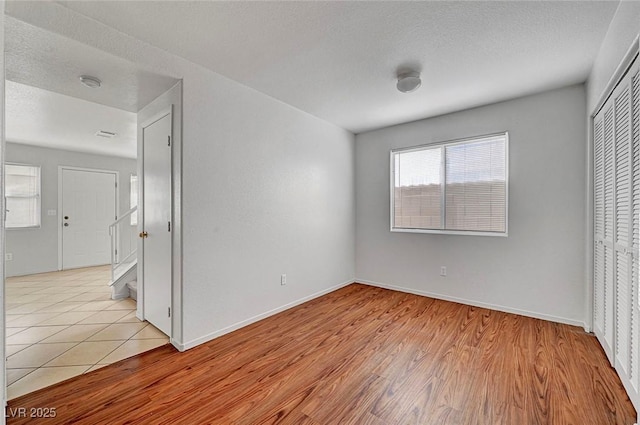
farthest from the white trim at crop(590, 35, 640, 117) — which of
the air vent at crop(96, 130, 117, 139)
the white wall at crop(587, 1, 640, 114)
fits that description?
the air vent at crop(96, 130, 117, 139)

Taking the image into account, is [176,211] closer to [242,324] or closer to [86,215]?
[242,324]

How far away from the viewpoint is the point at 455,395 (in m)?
1.77

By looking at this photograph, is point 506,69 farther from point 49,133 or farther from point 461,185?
point 49,133

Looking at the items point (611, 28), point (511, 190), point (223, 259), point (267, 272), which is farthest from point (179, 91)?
point (511, 190)

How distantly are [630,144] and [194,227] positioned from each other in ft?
10.9

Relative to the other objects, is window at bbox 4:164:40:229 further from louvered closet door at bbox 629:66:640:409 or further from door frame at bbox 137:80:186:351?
louvered closet door at bbox 629:66:640:409

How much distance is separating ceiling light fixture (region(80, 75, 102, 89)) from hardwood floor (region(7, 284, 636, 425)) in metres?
2.42

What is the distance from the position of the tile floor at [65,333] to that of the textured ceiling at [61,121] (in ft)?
8.15

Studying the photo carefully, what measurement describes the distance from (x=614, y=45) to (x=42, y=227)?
8.37 m

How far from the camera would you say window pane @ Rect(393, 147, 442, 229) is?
3.79m

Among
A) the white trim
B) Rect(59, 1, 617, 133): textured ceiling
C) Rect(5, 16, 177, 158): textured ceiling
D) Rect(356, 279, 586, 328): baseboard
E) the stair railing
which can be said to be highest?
Rect(59, 1, 617, 133): textured ceiling

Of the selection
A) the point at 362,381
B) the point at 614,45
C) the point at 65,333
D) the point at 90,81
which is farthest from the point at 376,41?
the point at 65,333

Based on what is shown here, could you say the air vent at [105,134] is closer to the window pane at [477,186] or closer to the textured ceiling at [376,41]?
the textured ceiling at [376,41]

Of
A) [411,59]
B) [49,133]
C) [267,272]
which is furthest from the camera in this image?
[49,133]
